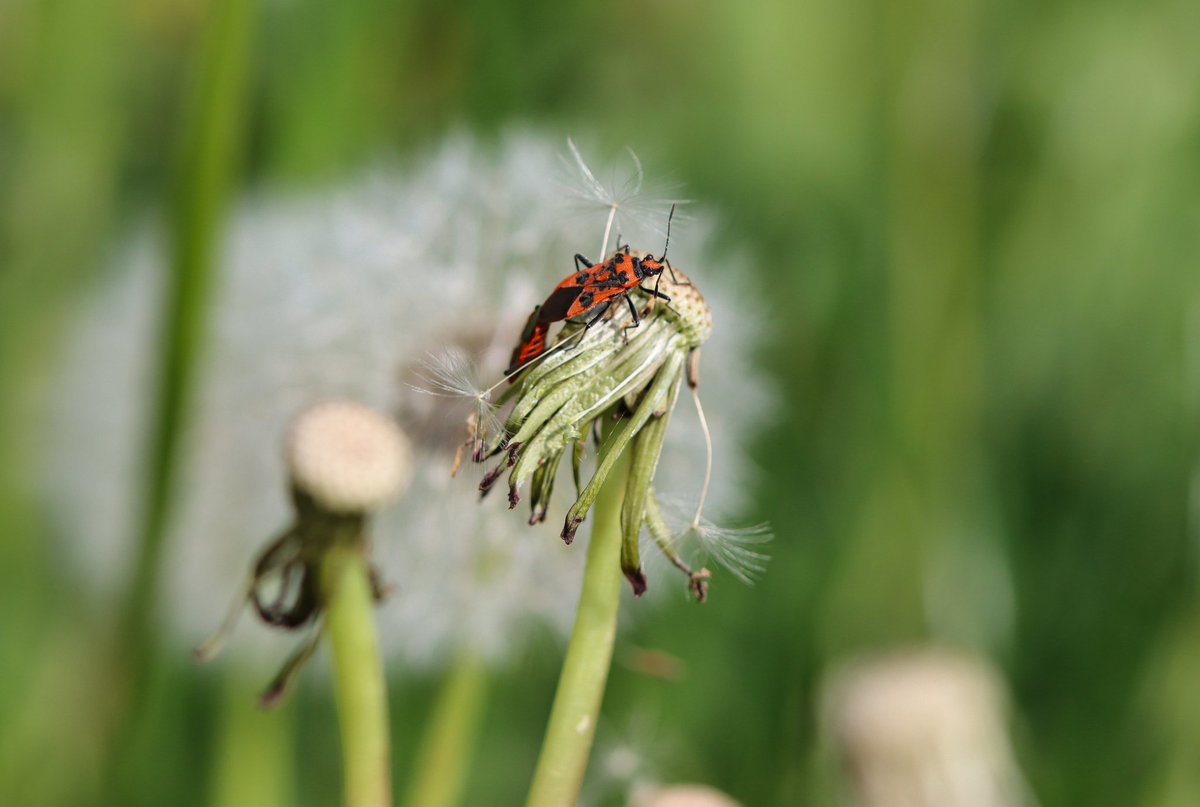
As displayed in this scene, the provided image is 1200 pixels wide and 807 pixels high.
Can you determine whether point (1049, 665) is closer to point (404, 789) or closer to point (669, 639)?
→ point (669, 639)

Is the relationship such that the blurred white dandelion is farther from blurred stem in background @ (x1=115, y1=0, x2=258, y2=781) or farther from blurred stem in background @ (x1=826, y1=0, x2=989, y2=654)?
blurred stem in background @ (x1=826, y1=0, x2=989, y2=654)

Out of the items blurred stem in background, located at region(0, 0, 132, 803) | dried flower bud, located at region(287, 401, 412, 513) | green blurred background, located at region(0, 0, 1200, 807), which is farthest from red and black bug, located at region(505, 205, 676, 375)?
blurred stem in background, located at region(0, 0, 132, 803)

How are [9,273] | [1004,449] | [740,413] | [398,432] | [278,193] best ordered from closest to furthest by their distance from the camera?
[398,432] < [740,413] < [278,193] < [9,273] < [1004,449]

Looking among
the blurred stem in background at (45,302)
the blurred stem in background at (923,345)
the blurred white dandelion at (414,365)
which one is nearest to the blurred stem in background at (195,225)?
the blurred white dandelion at (414,365)

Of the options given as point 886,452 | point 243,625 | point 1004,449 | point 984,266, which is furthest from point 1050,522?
point 243,625

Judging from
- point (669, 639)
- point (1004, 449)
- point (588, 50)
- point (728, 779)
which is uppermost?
point (588, 50)

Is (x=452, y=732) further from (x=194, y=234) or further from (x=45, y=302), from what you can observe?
(x=45, y=302)

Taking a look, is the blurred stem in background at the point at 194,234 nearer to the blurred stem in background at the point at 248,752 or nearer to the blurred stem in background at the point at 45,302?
the blurred stem in background at the point at 248,752
